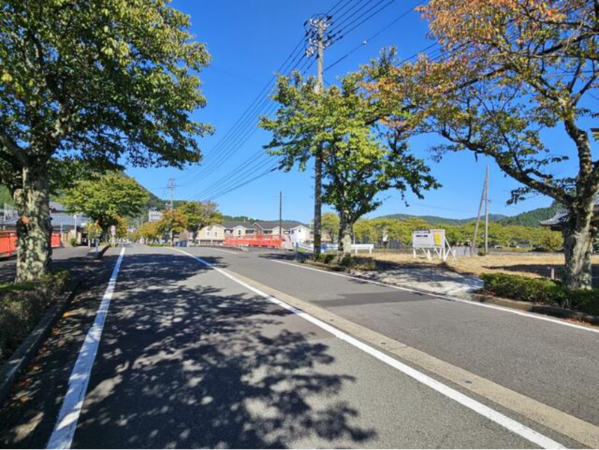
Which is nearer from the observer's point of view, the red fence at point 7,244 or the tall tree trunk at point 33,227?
the tall tree trunk at point 33,227

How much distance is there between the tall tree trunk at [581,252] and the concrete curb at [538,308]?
1266 mm

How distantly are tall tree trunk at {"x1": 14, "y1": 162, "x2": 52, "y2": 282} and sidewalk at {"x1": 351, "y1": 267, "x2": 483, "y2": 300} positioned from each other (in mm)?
9799

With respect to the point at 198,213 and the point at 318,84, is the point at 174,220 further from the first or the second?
the point at 318,84

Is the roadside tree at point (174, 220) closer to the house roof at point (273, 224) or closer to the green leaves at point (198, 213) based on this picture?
the green leaves at point (198, 213)

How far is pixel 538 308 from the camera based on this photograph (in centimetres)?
771

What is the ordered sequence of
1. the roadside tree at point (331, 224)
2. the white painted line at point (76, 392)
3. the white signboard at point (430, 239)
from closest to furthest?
the white painted line at point (76, 392), the white signboard at point (430, 239), the roadside tree at point (331, 224)

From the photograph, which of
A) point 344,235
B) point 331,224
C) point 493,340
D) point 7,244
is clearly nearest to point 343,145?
point 344,235

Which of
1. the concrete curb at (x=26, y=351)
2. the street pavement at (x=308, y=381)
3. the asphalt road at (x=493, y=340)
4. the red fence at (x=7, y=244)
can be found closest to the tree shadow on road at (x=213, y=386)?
the street pavement at (x=308, y=381)

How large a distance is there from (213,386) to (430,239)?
1804cm

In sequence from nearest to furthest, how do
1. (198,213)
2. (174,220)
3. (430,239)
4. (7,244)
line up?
(430,239) < (7,244) < (174,220) < (198,213)

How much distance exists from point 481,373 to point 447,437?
1655mm

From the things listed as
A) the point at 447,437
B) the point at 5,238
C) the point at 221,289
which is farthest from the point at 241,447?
the point at 5,238

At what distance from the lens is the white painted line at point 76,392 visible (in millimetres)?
2908

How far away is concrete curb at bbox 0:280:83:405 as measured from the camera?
366 cm
